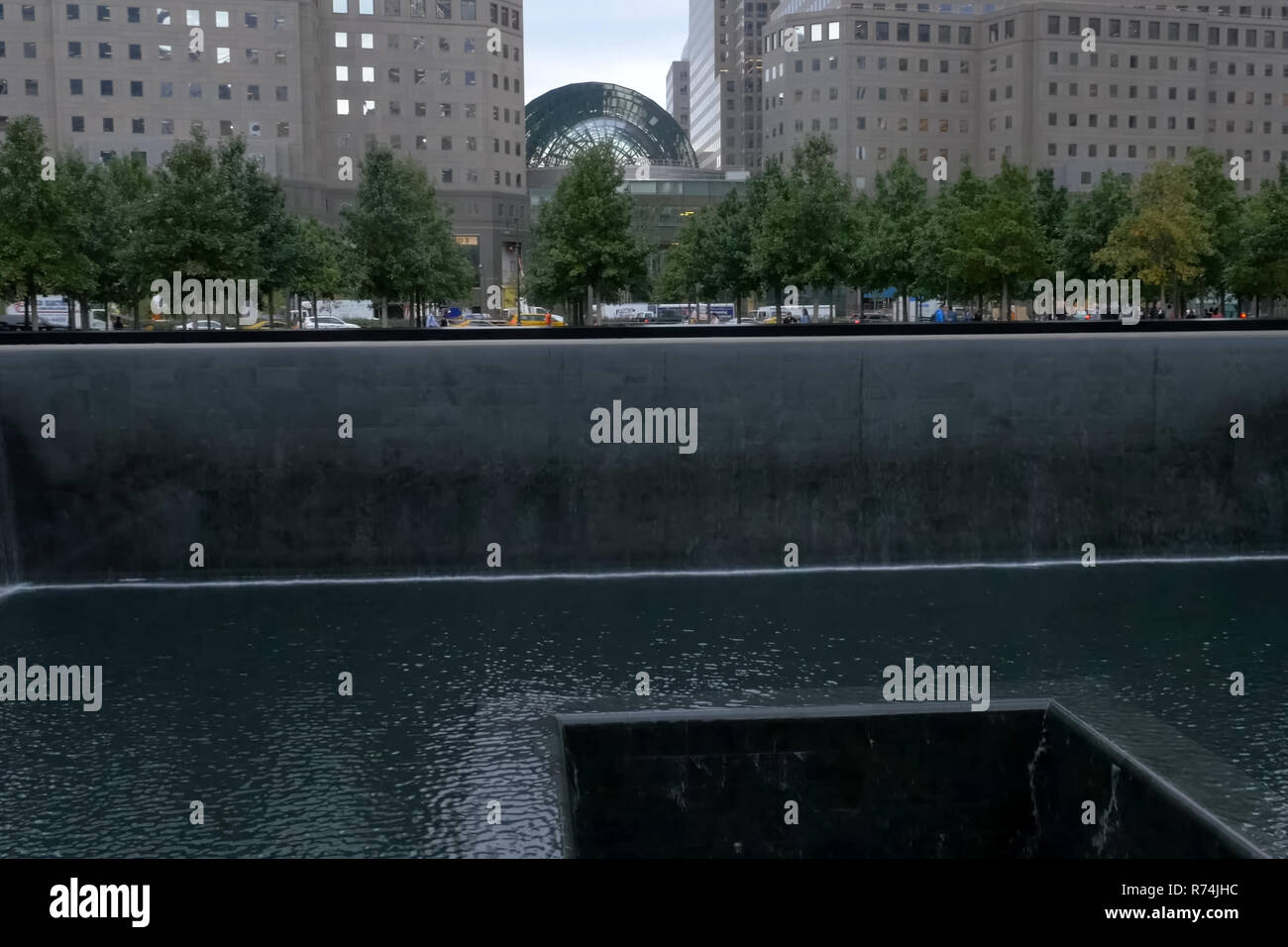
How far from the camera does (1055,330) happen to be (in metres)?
29.4

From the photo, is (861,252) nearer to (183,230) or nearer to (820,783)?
(183,230)

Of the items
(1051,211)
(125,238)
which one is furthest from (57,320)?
(1051,211)

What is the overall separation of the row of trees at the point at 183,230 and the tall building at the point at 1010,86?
68980 millimetres

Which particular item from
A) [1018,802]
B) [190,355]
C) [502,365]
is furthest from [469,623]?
[1018,802]

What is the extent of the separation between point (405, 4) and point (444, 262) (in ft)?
157

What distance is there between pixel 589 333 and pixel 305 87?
76.4 m

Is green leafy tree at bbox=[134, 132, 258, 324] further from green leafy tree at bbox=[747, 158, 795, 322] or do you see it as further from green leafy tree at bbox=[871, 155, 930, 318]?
green leafy tree at bbox=[871, 155, 930, 318]

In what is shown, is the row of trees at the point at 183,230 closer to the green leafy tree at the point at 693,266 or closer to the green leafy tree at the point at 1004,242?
the green leafy tree at the point at 693,266

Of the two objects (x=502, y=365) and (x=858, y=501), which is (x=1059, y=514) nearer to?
(x=858, y=501)

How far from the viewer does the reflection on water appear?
13031 millimetres

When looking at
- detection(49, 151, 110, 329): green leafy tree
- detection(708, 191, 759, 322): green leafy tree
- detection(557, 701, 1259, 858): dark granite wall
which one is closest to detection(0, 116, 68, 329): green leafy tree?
detection(49, 151, 110, 329): green leafy tree

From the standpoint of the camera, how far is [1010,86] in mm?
119125

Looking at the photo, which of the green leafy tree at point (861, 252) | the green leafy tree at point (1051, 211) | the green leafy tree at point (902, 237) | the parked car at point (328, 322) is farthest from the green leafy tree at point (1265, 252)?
the parked car at point (328, 322)

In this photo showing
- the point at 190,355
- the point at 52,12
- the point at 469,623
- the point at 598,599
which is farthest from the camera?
the point at 52,12
